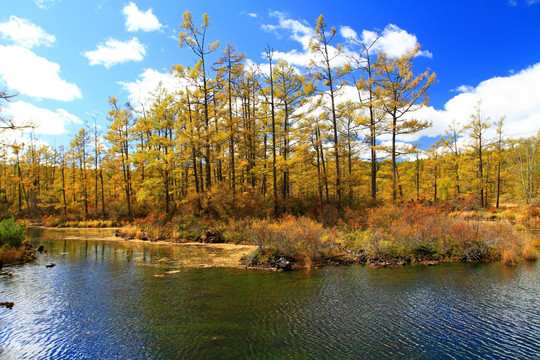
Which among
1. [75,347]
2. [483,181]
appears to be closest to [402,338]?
[75,347]

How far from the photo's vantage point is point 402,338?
241 inches

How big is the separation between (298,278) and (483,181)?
35.6 meters

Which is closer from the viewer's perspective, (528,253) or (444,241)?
(528,253)

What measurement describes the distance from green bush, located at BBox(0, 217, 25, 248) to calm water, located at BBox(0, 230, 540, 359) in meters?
4.86

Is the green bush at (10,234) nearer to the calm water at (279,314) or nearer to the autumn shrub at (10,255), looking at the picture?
the autumn shrub at (10,255)

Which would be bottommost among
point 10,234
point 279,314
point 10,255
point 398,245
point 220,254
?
point 220,254

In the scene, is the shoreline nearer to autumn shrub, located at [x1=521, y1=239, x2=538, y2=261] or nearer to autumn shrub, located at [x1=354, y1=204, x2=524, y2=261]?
autumn shrub, located at [x1=354, y1=204, x2=524, y2=261]

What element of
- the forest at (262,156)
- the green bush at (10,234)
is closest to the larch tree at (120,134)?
the forest at (262,156)

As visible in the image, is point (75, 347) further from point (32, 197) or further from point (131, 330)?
point (32, 197)

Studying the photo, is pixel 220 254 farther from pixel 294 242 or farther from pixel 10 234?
pixel 10 234

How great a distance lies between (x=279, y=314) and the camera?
297 inches

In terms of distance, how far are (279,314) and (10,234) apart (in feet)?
52.3

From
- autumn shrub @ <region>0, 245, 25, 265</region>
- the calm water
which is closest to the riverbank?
the calm water

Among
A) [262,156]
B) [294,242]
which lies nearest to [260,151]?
[262,156]
